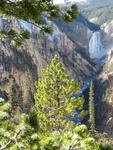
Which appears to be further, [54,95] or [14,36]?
[54,95]

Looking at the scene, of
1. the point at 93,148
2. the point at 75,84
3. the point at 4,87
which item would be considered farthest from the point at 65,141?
the point at 4,87

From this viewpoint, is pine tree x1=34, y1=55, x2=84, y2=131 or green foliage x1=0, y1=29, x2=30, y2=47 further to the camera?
pine tree x1=34, y1=55, x2=84, y2=131

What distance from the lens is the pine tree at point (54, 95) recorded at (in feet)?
129

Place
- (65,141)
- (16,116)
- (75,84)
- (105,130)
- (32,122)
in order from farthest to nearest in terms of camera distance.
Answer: (105,130)
(16,116)
(75,84)
(32,122)
(65,141)

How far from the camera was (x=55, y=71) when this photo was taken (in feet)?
132

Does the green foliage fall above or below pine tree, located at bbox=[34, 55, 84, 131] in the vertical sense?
below

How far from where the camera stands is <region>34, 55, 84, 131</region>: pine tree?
39469 mm

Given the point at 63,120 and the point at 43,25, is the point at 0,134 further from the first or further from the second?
the point at 63,120

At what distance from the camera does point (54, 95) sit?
1592 inches

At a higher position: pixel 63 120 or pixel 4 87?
pixel 4 87

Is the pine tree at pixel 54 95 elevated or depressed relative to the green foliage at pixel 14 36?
elevated

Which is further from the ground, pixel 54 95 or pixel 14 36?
pixel 54 95

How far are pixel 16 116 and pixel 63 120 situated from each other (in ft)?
380

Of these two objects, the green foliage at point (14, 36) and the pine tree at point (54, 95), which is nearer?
the green foliage at point (14, 36)
